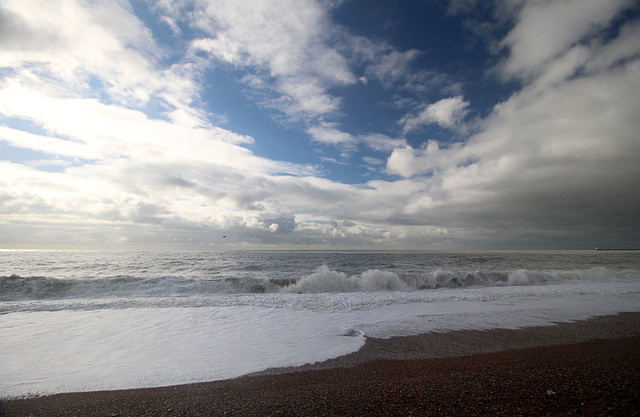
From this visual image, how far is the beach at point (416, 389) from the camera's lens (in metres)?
3.84

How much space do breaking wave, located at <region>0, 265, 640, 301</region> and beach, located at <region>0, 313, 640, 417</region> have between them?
12582 millimetres

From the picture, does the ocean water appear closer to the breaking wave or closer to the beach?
the breaking wave

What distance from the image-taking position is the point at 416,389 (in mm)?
4410

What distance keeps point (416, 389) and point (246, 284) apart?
1714cm

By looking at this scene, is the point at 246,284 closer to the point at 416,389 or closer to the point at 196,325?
the point at 196,325

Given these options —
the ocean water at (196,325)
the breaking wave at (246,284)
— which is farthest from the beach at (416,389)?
the breaking wave at (246,284)

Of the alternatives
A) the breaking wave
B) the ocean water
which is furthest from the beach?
the breaking wave

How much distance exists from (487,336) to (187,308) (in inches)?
442

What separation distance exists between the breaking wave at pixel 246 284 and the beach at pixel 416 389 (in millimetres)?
12582

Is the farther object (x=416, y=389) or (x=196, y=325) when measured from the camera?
(x=196, y=325)

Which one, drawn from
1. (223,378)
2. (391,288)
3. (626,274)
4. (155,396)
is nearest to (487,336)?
(223,378)

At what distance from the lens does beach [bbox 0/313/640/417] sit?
3.84m

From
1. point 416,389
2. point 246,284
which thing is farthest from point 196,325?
point 246,284

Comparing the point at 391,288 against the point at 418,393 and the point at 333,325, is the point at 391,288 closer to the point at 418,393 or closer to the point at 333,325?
the point at 333,325
